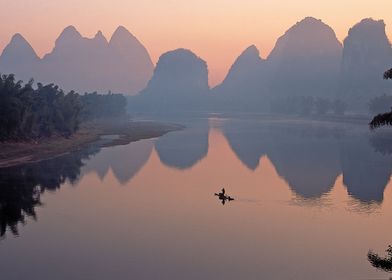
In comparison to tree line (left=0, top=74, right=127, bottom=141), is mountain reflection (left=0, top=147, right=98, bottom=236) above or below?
below

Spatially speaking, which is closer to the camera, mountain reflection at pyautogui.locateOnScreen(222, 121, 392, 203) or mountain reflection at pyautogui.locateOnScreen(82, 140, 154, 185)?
mountain reflection at pyautogui.locateOnScreen(222, 121, 392, 203)

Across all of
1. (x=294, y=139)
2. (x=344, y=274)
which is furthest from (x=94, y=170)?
(x=294, y=139)

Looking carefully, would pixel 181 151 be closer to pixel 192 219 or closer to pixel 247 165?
pixel 247 165

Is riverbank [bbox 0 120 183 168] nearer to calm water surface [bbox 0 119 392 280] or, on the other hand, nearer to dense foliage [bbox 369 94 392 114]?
calm water surface [bbox 0 119 392 280]

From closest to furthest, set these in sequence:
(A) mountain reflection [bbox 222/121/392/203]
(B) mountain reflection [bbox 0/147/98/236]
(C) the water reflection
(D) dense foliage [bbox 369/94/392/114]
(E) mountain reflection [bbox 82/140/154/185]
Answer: (B) mountain reflection [bbox 0/147/98/236] < (C) the water reflection < (A) mountain reflection [bbox 222/121/392/203] < (E) mountain reflection [bbox 82/140/154/185] < (D) dense foliage [bbox 369/94/392/114]

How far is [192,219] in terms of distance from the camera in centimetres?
4425

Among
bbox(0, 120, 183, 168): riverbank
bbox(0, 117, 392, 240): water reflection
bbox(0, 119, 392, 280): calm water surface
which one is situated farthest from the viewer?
bbox(0, 120, 183, 168): riverbank

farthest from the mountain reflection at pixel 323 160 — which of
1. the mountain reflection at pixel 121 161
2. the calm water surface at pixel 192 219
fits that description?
the mountain reflection at pixel 121 161

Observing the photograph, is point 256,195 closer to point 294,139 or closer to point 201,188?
point 201,188

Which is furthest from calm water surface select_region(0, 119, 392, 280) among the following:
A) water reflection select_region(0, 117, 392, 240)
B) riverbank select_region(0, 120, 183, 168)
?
riverbank select_region(0, 120, 183, 168)

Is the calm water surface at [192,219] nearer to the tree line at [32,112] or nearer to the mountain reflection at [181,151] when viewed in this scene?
the mountain reflection at [181,151]

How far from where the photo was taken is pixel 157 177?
6694 cm

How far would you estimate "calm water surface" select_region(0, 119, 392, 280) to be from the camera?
32.9m

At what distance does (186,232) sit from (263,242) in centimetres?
624
